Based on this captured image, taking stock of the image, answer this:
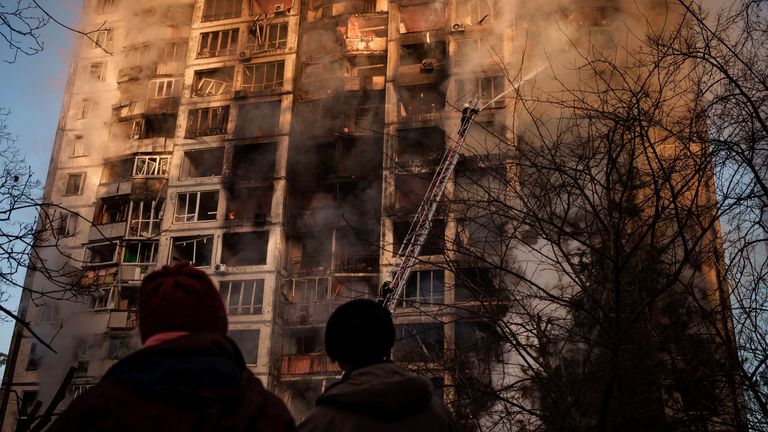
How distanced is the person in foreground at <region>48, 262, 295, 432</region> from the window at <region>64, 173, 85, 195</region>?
42.0 m

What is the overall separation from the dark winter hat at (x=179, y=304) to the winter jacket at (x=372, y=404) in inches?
21.9

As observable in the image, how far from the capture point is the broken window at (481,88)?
33.6 meters

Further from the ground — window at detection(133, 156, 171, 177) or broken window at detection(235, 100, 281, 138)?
broken window at detection(235, 100, 281, 138)

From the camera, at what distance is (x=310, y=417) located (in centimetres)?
277

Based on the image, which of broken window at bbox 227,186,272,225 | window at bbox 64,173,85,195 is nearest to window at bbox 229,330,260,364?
broken window at bbox 227,186,272,225

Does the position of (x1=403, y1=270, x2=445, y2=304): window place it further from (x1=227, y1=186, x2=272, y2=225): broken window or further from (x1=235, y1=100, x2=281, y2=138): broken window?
(x1=235, y1=100, x2=281, y2=138): broken window

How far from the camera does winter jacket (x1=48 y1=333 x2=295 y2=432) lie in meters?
2.17

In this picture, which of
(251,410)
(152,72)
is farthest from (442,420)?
(152,72)

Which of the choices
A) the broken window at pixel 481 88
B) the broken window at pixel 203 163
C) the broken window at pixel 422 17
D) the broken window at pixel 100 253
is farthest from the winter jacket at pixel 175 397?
the broken window at pixel 100 253

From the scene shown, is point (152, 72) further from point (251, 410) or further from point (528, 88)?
point (251, 410)

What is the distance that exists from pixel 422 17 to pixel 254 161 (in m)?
12.3

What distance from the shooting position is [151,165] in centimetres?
3853

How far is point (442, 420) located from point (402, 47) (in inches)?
1394

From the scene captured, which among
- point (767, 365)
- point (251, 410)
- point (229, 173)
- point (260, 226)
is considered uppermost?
point (229, 173)
